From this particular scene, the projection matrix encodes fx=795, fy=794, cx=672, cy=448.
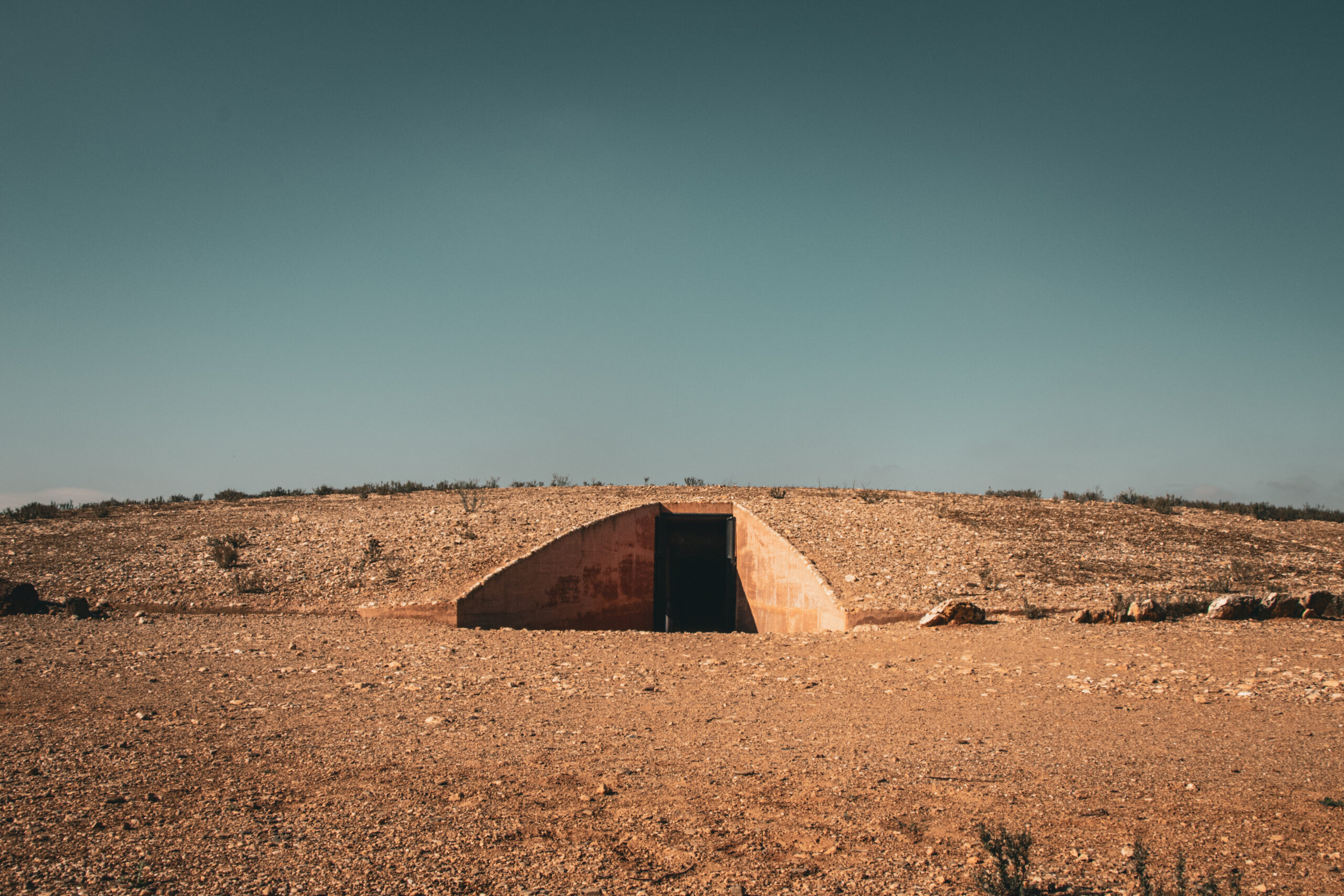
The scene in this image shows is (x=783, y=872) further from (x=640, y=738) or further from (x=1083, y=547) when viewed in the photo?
(x=1083, y=547)

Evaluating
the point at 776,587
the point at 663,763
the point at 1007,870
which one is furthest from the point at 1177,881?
the point at 776,587

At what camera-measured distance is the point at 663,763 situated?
5.87 m

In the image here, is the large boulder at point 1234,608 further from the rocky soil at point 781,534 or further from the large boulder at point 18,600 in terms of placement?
the large boulder at point 18,600

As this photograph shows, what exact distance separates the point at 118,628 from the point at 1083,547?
52.3ft

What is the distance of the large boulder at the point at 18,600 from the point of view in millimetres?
11570

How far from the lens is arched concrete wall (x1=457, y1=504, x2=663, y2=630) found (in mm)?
13523

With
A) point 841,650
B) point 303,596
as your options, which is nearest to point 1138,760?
point 841,650

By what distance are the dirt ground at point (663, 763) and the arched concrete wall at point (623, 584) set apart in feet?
10.7

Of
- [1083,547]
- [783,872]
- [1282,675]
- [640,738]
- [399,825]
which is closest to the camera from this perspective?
[783,872]

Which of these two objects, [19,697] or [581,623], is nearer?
[19,697]

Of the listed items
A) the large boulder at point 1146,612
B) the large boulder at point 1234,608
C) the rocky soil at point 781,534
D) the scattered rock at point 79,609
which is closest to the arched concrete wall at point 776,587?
the rocky soil at point 781,534

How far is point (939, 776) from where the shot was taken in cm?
554

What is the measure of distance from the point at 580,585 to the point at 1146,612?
A: 30.8ft

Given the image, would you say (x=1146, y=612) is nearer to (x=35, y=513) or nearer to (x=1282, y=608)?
(x=1282, y=608)
